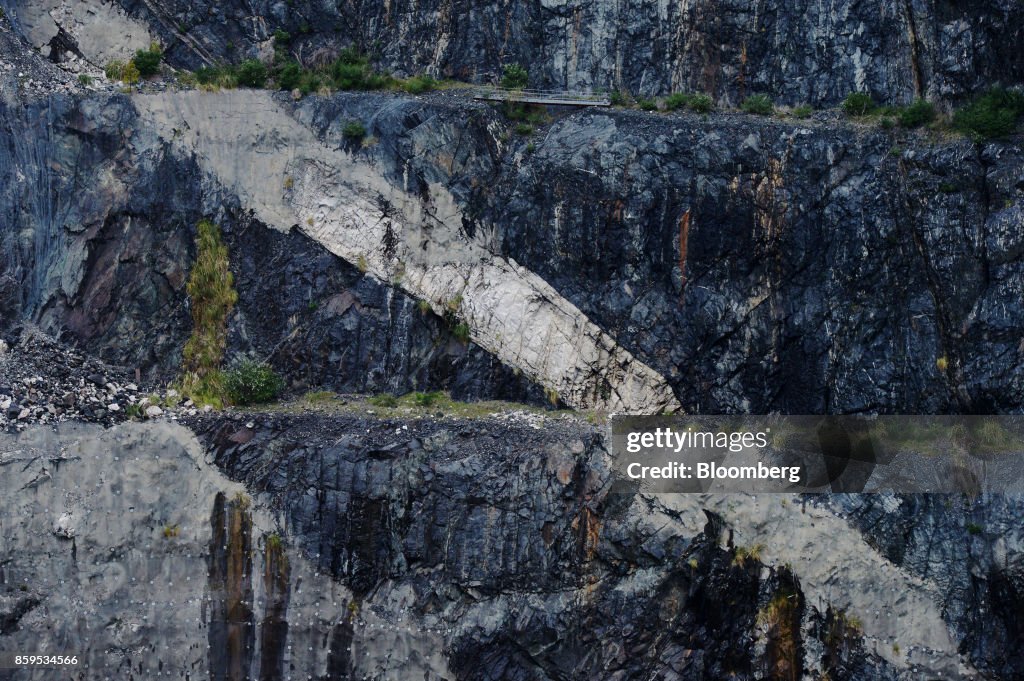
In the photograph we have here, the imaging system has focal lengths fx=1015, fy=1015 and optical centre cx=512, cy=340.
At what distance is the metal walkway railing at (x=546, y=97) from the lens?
19750 mm

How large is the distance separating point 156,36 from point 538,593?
43.4 feet

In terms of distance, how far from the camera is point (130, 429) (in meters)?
17.2

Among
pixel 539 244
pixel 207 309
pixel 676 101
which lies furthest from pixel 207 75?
pixel 676 101

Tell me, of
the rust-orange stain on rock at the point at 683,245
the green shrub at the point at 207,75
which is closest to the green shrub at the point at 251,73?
the green shrub at the point at 207,75

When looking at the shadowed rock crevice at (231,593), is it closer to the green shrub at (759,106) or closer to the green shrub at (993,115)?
the green shrub at (759,106)

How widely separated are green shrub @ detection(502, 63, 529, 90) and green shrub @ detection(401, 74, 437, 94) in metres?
1.44

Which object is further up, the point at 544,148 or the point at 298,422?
the point at 544,148

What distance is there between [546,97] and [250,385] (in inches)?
313

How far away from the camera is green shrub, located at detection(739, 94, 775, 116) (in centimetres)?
1953

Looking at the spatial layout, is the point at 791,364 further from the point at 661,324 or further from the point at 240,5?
the point at 240,5

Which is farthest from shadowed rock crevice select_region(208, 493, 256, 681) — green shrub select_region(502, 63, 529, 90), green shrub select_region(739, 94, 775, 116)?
green shrub select_region(739, 94, 775, 116)

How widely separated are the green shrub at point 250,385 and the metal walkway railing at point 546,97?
670 centimetres

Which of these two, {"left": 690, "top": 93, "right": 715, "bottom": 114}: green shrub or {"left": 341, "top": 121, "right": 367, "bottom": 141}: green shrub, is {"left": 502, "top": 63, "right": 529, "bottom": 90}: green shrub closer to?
{"left": 341, "top": 121, "right": 367, "bottom": 141}: green shrub

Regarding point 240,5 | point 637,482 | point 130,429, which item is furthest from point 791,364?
point 240,5
